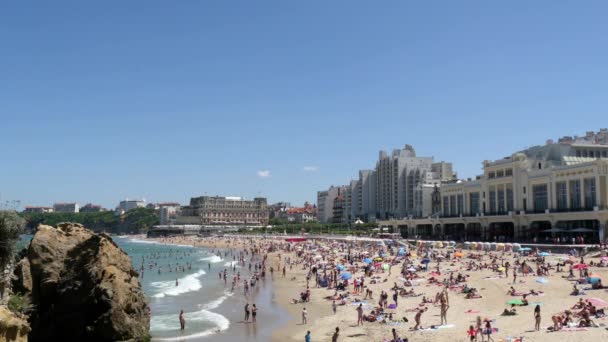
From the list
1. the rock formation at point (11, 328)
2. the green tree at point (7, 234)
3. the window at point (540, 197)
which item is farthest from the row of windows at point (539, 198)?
the rock formation at point (11, 328)

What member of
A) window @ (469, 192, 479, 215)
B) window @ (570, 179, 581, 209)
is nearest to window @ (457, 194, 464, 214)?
window @ (469, 192, 479, 215)

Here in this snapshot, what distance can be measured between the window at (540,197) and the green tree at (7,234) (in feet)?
182

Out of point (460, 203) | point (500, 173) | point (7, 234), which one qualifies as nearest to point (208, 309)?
point (7, 234)

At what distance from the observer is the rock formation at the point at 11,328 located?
10750 mm

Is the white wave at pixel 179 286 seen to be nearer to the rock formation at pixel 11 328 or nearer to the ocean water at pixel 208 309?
the ocean water at pixel 208 309

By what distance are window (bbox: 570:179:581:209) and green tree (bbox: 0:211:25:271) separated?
2085 inches

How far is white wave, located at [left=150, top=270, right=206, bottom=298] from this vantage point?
133 feet

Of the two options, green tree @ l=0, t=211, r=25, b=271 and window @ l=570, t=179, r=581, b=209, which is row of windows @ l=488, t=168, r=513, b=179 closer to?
window @ l=570, t=179, r=581, b=209

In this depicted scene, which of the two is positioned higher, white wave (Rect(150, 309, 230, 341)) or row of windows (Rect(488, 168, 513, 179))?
row of windows (Rect(488, 168, 513, 179))

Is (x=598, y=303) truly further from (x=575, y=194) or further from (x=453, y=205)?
(x=453, y=205)

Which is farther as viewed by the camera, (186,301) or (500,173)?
(500,173)

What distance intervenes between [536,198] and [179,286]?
1592 inches

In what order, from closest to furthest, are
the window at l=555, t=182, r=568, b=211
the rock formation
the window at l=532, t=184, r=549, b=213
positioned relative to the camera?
1. the rock formation
2. the window at l=555, t=182, r=568, b=211
3. the window at l=532, t=184, r=549, b=213

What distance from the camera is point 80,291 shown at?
71.4 ft
